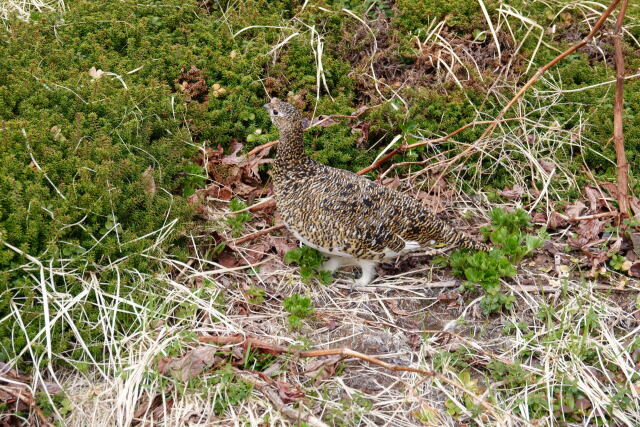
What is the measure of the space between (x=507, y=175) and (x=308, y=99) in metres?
1.78

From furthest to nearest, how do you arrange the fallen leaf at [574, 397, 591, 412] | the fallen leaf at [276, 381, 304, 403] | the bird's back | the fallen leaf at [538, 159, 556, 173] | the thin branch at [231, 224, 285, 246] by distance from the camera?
the fallen leaf at [538, 159, 556, 173]
the thin branch at [231, 224, 285, 246]
the bird's back
the fallen leaf at [574, 397, 591, 412]
the fallen leaf at [276, 381, 304, 403]

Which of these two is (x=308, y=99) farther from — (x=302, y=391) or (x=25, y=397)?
(x=25, y=397)

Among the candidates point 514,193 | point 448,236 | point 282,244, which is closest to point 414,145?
point 514,193

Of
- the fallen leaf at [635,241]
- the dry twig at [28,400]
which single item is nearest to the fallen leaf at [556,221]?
the fallen leaf at [635,241]

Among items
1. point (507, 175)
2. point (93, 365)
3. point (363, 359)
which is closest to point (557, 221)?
point (507, 175)

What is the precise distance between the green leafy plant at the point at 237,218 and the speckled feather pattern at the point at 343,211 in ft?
1.49

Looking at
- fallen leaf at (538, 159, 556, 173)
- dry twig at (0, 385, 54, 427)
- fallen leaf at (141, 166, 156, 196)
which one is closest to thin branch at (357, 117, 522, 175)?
fallen leaf at (538, 159, 556, 173)

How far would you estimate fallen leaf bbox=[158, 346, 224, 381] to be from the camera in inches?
152

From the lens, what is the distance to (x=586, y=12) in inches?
264

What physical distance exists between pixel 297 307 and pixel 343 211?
0.69 meters

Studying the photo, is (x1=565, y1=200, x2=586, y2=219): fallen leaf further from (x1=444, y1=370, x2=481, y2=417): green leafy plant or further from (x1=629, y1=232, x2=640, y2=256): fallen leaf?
(x1=444, y1=370, x2=481, y2=417): green leafy plant

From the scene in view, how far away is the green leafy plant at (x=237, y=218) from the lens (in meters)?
5.00

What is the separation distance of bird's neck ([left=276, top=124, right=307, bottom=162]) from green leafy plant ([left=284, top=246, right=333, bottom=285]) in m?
0.65

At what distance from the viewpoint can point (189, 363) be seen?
12.8 ft
